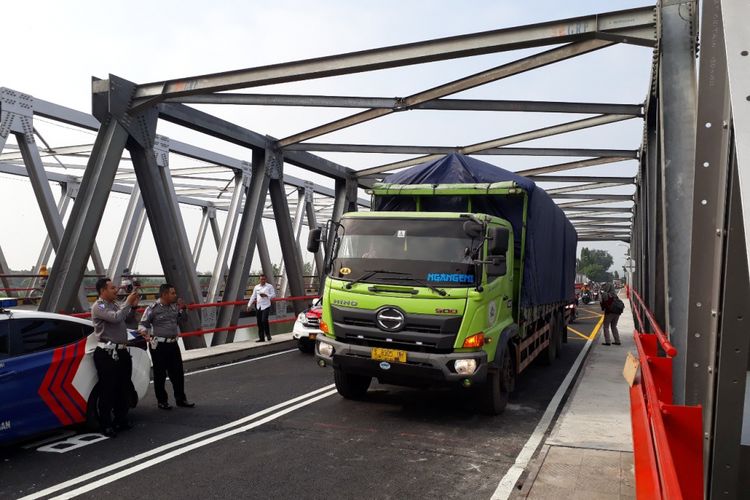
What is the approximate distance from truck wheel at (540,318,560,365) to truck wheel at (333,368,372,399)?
16.1ft

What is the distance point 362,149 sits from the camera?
53.0 feet

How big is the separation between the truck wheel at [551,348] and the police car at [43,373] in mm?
8544

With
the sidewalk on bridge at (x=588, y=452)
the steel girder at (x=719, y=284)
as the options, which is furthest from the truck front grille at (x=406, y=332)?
the steel girder at (x=719, y=284)

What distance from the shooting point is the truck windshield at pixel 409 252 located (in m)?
7.63

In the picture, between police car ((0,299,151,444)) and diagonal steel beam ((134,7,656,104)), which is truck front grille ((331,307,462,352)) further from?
diagonal steel beam ((134,7,656,104))

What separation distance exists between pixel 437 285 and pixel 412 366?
1038mm

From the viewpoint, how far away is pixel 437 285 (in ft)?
24.8

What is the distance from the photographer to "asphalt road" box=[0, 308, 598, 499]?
207 inches

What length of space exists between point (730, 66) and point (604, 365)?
1152cm

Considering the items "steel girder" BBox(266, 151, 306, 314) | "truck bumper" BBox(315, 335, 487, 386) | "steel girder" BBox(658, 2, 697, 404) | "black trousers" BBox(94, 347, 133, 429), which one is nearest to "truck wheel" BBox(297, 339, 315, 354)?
"steel girder" BBox(266, 151, 306, 314)

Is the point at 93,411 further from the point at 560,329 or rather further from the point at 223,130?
the point at 560,329

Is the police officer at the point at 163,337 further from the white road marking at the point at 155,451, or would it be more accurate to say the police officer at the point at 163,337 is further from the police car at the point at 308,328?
the police car at the point at 308,328

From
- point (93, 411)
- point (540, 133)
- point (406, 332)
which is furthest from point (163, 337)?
point (540, 133)

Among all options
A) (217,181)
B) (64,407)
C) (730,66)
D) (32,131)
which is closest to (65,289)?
(32,131)
